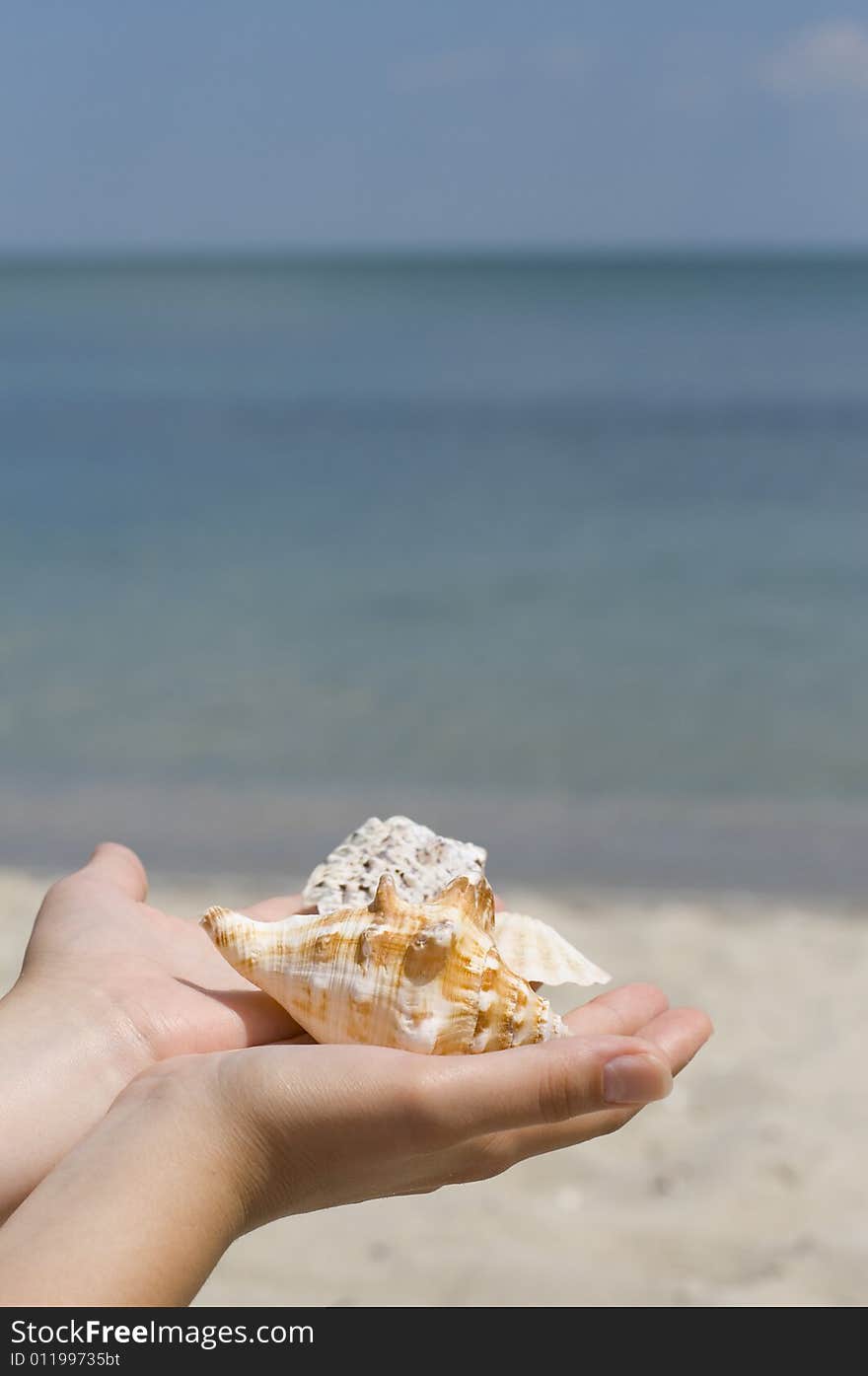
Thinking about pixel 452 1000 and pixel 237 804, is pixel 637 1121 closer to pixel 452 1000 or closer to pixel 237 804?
pixel 452 1000

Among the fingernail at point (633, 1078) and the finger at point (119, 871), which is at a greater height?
the finger at point (119, 871)

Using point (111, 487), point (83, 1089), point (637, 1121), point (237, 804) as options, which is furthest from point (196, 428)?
point (83, 1089)

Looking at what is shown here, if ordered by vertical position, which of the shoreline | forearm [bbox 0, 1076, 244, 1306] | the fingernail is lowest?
forearm [bbox 0, 1076, 244, 1306]

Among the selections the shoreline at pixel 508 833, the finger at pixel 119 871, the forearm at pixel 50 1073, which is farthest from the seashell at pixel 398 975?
the shoreline at pixel 508 833

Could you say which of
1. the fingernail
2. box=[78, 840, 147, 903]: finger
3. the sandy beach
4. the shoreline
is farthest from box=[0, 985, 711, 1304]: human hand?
the shoreline

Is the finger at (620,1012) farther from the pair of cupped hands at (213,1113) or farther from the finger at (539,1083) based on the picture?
the finger at (539,1083)

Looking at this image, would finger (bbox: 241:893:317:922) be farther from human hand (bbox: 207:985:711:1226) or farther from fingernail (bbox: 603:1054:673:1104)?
fingernail (bbox: 603:1054:673:1104)

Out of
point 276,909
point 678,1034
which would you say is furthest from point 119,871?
point 678,1034
